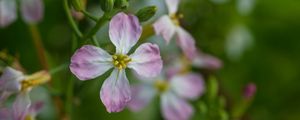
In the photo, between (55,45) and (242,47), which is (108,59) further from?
(242,47)

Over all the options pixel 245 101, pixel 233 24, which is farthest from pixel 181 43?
pixel 233 24

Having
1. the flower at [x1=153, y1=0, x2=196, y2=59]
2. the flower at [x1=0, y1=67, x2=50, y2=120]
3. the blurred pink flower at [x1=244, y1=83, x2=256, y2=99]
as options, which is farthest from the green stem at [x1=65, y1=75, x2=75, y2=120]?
the blurred pink flower at [x1=244, y1=83, x2=256, y2=99]

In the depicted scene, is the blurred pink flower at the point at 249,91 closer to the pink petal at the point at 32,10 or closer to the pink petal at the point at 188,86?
the pink petal at the point at 188,86

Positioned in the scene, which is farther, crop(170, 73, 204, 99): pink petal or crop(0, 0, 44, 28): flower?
crop(170, 73, 204, 99): pink petal

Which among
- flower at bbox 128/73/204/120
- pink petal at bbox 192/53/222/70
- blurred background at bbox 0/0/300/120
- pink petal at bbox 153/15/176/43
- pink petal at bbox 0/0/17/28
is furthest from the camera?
blurred background at bbox 0/0/300/120

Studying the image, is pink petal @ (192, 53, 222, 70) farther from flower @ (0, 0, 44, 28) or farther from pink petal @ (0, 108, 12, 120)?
pink petal @ (0, 108, 12, 120)

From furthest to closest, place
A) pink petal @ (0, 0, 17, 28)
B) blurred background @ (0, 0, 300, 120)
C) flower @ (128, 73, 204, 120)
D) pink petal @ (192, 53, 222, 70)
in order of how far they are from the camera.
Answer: blurred background @ (0, 0, 300, 120)
pink petal @ (192, 53, 222, 70)
flower @ (128, 73, 204, 120)
pink petal @ (0, 0, 17, 28)

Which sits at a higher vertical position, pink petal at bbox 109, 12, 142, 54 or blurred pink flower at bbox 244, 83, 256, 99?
pink petal at bbox 109, 12, 142, 54

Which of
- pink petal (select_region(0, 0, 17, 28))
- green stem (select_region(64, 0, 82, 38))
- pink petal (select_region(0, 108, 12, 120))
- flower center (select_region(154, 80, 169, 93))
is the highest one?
green stem (select_region(64, 0, 82, 38))
